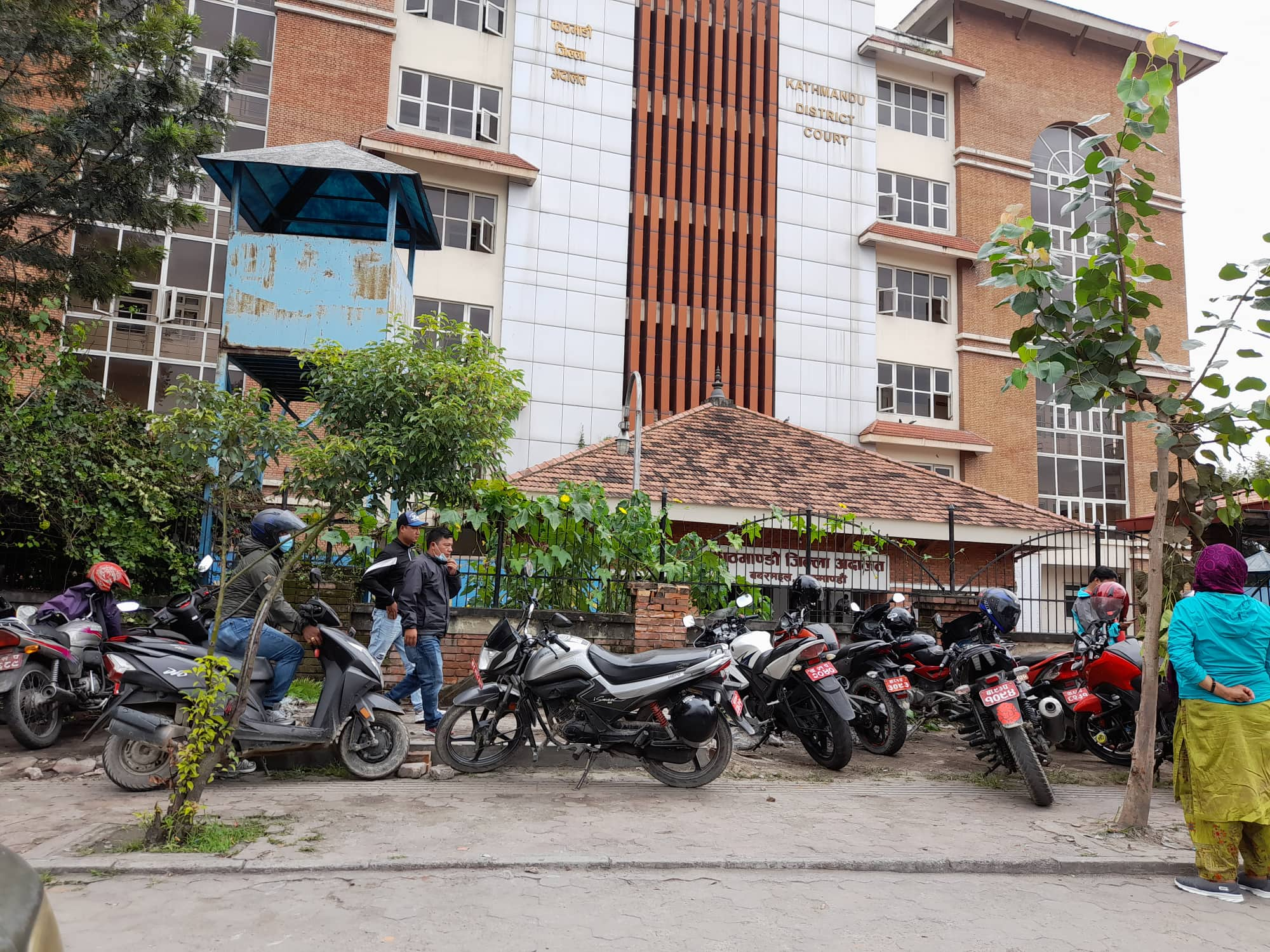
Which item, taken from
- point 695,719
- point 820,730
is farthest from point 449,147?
point 695,719

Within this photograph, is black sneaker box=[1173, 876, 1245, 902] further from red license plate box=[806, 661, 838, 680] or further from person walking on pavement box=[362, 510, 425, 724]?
person walking on pavement box=[362, 510, 425, 724]

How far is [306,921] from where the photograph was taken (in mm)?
3908

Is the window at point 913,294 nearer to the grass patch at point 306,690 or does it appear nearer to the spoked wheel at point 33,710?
the grass patch at point 306,690

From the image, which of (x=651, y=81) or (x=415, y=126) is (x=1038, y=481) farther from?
(x=415, y=126)

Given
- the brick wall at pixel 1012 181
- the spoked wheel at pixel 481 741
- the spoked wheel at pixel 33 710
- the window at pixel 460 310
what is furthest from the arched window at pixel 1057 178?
the spoked wheel at pixel 33 710

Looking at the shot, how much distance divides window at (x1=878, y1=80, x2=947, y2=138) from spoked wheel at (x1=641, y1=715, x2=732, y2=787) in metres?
24.2

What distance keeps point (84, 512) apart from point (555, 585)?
5409 mm

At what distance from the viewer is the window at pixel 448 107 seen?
74.1 feet

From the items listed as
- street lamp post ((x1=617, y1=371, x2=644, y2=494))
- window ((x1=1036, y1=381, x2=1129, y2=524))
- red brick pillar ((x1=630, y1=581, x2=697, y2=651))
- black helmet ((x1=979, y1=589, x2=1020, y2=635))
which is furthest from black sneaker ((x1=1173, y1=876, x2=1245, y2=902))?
window ((x1=1036, y1=381, x2=1129, y2=524))

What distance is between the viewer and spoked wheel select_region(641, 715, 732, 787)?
6.80 meters

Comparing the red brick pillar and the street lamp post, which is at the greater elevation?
the street lamp post

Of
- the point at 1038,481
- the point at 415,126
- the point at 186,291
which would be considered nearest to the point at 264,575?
the point at 186,291

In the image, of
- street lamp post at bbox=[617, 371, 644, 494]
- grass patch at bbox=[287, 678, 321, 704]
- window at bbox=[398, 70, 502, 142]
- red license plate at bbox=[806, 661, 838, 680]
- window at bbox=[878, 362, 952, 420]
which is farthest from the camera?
window at bbox=[878, 362, 952, 420]

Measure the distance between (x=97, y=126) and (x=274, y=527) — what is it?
8.61m
